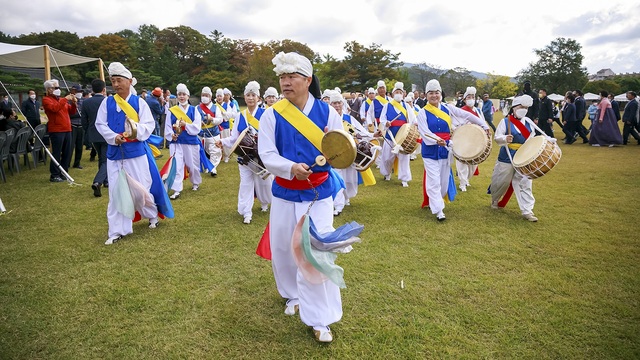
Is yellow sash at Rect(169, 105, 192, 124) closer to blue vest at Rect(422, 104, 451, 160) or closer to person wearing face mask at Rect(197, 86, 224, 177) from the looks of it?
person wearing face mask at Rect(197, 86, 224, 177)

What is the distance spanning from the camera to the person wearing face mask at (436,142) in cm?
619

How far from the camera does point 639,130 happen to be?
14.4 m

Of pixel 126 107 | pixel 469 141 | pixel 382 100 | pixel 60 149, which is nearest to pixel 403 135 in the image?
pixel 469 141

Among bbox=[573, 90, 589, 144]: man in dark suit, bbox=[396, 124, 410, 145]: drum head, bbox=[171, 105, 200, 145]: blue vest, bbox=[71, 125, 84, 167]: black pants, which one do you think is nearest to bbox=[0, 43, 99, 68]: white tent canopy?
bbox=[71, 125, 84, 167]: black pants

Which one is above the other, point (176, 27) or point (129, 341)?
point (176, 27)

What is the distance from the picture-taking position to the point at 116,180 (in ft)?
17.3

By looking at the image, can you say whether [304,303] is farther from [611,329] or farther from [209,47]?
[209,47]

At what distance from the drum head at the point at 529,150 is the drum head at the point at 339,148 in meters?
3.69

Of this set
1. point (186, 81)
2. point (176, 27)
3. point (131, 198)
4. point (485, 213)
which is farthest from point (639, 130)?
point (176, 27)

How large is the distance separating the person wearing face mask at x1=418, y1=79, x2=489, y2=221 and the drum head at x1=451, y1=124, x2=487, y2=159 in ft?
0.50

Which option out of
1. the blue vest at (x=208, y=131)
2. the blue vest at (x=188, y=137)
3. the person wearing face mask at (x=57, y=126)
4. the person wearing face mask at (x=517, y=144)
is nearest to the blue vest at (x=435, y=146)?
the person wearing face mask at (x=517, y=144)

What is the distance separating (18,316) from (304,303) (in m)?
2.76

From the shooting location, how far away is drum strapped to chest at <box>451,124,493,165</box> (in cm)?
577

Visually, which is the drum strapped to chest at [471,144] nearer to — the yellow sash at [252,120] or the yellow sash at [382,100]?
the yellow sash at [252,120]
